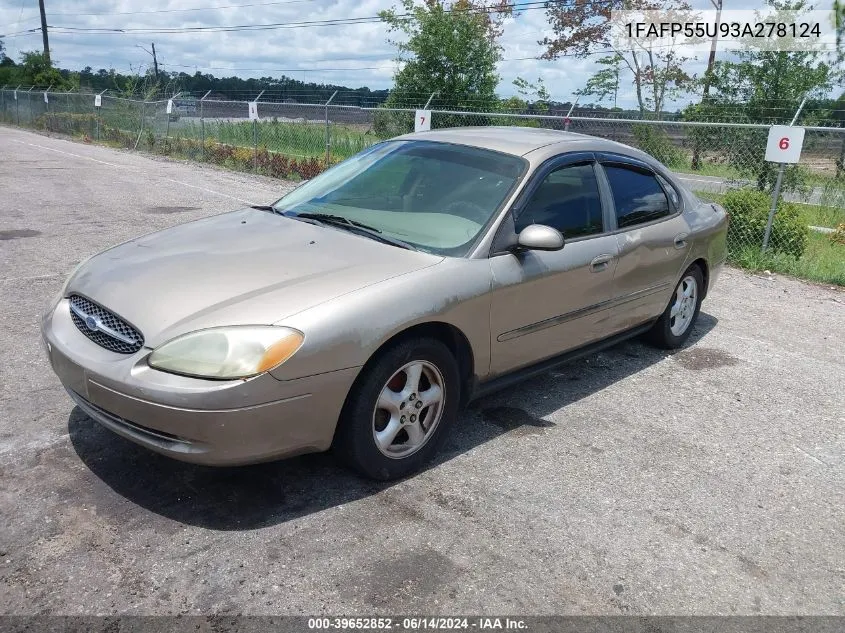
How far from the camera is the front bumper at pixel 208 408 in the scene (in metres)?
2.83

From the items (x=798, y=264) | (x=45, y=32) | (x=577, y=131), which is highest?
(x=45, y=32)

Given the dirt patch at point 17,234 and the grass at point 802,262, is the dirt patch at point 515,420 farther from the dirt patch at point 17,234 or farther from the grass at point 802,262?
the dirt patch at point 17,234

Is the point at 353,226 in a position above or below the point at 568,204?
below

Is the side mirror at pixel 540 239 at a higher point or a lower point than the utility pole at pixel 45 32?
lower

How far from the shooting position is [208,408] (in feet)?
9.21

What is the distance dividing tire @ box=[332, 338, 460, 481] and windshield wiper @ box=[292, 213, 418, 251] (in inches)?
24.2

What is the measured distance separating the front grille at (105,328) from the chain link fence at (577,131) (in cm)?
777

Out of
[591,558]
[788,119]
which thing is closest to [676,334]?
[591,558]

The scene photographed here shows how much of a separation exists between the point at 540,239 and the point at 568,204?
0.73 m

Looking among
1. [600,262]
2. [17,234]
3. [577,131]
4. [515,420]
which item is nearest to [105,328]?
[515,420]

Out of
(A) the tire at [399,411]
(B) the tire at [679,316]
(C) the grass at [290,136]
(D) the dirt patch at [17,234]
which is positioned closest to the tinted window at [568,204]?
(A) the tire at [399,411]

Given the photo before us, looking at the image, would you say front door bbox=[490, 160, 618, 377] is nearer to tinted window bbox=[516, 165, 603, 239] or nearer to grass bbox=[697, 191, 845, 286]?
tinted window bbox=[516, 165, 603, 239]

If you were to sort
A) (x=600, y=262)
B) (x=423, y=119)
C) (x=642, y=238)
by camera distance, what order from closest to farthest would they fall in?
(x=600, y=262) → (x=642, y=238) → (x=423, y=119)

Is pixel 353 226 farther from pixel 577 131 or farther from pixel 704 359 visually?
pixel 577 131
